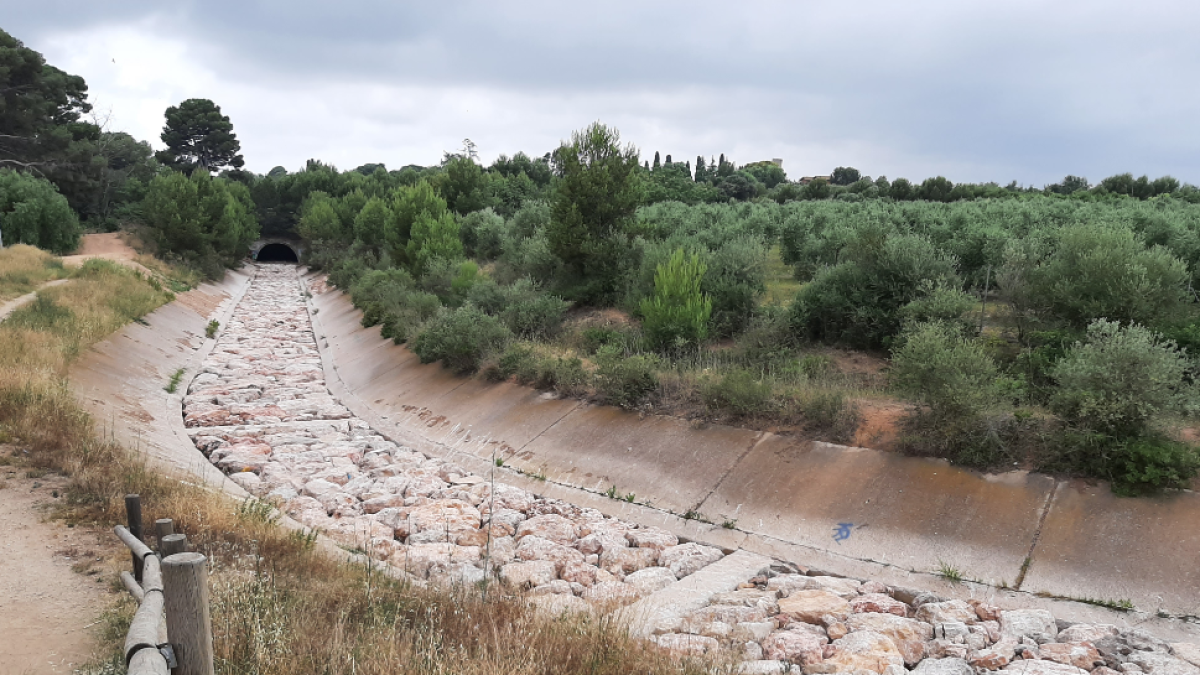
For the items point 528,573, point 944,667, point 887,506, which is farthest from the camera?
point 887,506

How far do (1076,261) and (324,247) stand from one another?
5549cm

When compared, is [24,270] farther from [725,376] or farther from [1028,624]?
[1028,624]

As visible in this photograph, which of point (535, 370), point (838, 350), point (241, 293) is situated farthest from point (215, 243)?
point (838, 350)

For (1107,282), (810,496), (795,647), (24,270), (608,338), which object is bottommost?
(795,647)

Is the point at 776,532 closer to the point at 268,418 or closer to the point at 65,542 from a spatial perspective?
the point at 65,542

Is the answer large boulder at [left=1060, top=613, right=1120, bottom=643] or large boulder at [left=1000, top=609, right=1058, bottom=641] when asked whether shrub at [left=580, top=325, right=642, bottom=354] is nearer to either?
large boulder at [left=1000, top=609, right=1058, bottom=641]

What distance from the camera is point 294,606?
5.88m

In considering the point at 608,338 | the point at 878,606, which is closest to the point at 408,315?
the point at 608,338

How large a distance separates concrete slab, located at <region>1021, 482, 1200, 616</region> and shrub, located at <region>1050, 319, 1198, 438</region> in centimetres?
88

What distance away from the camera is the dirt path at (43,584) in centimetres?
526

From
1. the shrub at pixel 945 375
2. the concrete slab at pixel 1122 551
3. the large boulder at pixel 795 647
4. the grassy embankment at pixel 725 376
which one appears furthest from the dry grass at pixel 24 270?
the concrete slab at pixel 1122 551

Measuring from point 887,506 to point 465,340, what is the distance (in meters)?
11.1

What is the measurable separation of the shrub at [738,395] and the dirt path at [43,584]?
29.1ft

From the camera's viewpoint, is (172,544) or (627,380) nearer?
(172,544)
